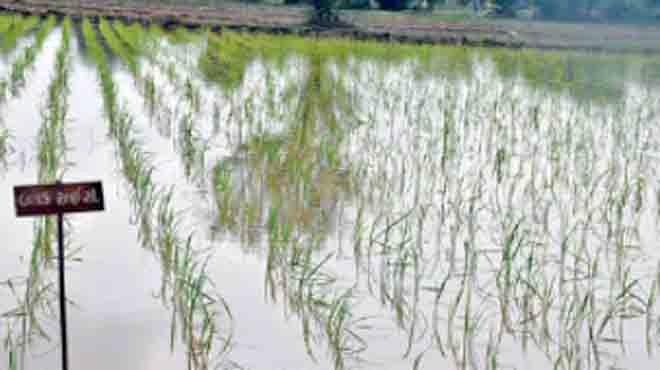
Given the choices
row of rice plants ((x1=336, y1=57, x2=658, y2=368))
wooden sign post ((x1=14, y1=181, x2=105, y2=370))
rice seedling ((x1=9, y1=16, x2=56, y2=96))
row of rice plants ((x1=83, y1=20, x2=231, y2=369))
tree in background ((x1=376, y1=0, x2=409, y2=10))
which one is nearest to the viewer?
wooden sign post ((x1=14, y1=181, x2=105, y2=370))

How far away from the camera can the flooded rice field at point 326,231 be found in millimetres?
2795

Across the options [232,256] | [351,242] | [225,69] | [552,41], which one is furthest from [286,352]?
[552,41]

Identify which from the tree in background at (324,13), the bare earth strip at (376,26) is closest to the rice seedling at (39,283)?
the bare earth strip at (376,26)

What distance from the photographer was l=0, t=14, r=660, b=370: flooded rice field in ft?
9.17

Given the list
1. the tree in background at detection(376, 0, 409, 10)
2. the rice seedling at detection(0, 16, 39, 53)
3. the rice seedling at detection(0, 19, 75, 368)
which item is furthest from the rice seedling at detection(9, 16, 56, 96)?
the tree in background at detection(376, 0, 409, 10)

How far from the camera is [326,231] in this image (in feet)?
13.1

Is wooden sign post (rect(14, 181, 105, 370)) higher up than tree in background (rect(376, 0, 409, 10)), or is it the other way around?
tree in background (rect(376, 0, 409, 10))

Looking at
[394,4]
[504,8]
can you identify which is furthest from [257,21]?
[504,8]

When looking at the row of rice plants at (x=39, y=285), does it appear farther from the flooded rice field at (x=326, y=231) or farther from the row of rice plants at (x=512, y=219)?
the row of rice plants at (x=512, y=219)

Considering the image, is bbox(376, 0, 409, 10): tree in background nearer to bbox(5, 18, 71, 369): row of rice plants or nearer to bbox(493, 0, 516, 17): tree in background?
bbox(493, 0, 516, 17): tree in background

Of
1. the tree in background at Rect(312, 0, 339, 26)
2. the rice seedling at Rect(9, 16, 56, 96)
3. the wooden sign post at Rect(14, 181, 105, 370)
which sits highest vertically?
the tree in background at Rect(312, 0, 339, 26)

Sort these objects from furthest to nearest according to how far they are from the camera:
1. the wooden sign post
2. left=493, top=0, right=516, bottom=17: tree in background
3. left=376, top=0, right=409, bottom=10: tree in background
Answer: left=493, top=0, right=516, bottom=17: tree in background < left=376, top=0, right=409, bottom=10: tree in background < the wooden sign post

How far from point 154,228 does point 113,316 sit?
37.0 inches

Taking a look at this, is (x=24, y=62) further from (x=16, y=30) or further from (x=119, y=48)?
(x=16, y=30)
